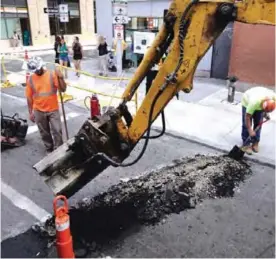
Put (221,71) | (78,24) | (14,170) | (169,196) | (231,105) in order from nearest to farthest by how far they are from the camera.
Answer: (169,196) < (14,170) < (231,105) < (221,71) < (78,24)

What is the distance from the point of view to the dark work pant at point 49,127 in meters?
6.21

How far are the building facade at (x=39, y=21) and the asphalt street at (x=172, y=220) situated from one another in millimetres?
21080

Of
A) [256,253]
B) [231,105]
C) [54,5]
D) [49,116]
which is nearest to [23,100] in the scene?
[49,116]

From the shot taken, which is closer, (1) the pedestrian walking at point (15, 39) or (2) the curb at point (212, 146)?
(2) the curb at point (212, 146)

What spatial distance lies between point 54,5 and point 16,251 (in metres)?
27.5

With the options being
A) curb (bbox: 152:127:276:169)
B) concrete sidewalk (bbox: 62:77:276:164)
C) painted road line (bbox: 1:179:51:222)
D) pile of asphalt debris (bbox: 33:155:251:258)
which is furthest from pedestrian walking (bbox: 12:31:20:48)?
pile of asphalt debris (bbox: 33:155:251:258)

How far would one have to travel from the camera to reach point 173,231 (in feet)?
14.0

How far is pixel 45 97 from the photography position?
5.99 meters

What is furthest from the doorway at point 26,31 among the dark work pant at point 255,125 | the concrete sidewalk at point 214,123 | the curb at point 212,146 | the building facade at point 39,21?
the dark work pant at point 255,125

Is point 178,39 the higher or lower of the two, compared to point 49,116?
higher

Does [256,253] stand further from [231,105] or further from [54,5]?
[54,5]

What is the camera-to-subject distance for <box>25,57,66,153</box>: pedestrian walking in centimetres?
588

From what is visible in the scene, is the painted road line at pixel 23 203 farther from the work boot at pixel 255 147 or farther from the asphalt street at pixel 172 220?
the work boot at pixel 255 147

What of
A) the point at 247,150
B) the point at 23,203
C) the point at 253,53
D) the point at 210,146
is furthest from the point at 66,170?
the point at 253,53
